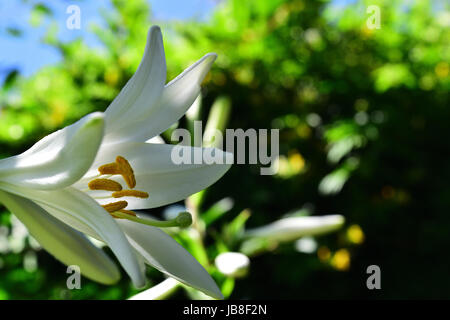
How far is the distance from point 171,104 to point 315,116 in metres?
1.21

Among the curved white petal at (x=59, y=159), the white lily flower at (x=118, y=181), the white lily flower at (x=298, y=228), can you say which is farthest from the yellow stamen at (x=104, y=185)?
the white lily flower at (x=298, y=228)

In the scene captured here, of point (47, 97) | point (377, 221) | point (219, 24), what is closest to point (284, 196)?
point (377, 221)

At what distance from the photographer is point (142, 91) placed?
0.56 metres

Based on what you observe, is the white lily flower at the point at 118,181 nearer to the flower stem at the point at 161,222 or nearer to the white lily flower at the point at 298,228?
the flower stem at the point at 161,222

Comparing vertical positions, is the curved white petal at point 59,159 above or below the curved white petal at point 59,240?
above

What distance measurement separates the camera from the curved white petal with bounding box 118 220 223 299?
554mm

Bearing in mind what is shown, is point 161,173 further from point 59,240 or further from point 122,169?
point 59,240

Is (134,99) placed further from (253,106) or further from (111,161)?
(253,106)

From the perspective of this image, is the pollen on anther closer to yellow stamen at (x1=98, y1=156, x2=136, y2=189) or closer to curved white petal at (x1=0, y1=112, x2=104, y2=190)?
yellow stamen at (x1=98, y1=156, x2=136, y2=189)

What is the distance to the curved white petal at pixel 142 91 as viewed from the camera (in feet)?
1.81

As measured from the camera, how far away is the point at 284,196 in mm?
1613

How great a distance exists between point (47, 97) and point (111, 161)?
113 cm

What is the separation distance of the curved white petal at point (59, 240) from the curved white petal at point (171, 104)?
140 mm

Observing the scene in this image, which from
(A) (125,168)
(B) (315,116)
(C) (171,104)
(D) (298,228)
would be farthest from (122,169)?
(B) (315,116)
